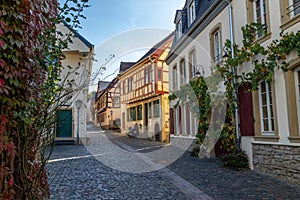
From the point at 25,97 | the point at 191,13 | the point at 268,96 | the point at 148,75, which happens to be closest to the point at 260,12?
the point at 268,96

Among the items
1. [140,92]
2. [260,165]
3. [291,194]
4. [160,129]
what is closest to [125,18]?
[260,165]

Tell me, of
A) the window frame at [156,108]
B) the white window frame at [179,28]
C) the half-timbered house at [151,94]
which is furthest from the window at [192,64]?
the window frame at [156,108]

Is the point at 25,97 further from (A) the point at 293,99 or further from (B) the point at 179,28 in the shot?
(B) the point at 179,28

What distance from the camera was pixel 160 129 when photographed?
1730 cm

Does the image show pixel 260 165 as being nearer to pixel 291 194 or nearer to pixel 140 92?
pixel 291 194

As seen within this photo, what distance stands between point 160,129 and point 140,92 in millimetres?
4029

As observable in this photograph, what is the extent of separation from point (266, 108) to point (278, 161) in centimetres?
135

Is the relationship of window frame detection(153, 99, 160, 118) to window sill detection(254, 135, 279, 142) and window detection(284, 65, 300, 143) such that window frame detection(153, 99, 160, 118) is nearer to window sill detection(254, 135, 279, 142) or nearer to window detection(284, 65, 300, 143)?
window sill detection(254, 135, 279, 142)

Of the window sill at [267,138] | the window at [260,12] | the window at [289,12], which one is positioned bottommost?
the window sill at [267,138]

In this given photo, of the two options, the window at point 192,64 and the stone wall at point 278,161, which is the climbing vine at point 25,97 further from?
the window at point 192,64

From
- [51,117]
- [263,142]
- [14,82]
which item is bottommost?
[263,142]

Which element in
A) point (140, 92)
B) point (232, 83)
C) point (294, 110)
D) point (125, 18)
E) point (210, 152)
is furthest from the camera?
point (140, 92)

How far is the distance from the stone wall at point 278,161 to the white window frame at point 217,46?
11.8ft

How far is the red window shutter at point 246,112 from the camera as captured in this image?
689 centimetres
